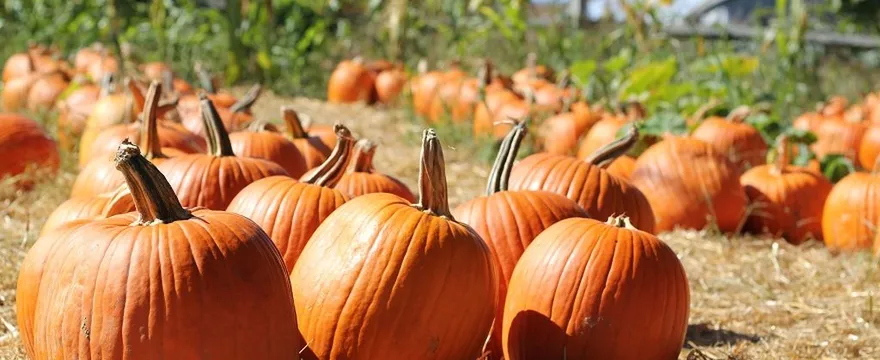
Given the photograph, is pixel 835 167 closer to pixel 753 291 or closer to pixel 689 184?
pixel 689 184

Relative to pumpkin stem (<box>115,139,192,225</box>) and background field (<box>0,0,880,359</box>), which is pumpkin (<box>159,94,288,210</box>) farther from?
pumpkin stem (<box>115,139,192,225</box>)

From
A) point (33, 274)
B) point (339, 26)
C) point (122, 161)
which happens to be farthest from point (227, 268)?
point (339, 26)

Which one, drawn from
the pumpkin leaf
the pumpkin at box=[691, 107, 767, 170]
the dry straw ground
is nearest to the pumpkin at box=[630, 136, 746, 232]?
the dry straw ground

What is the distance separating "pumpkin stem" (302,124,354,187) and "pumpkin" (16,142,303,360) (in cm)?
71

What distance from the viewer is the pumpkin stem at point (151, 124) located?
352cm

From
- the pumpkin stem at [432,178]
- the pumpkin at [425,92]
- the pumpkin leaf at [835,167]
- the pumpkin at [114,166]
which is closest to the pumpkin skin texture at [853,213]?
the pumpkin leaf at [835,167]

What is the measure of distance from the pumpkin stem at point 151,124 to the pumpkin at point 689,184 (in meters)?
2.50

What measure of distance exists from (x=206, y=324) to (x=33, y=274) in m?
0.61

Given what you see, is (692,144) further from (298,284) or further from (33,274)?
(33,274)

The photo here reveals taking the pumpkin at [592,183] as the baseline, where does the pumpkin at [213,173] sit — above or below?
above

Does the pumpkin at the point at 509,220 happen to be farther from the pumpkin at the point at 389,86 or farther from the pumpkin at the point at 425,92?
the pumpkin at the point at 389,86

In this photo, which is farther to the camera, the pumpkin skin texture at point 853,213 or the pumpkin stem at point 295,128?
the pumpkin skin texture at point 853,213

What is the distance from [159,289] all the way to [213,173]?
122cm

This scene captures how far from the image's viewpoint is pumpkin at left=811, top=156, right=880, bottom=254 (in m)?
4.96
